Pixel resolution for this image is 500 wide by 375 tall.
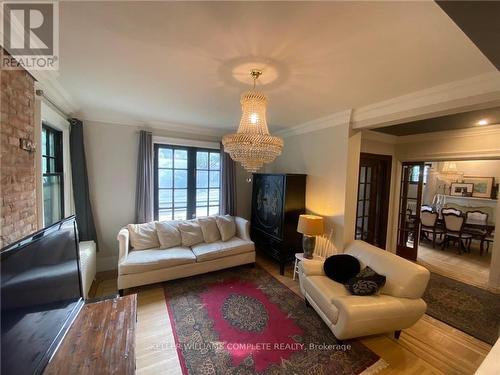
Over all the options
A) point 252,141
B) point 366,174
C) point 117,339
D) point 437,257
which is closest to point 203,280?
point 117,339

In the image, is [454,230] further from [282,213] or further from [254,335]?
[254,335]

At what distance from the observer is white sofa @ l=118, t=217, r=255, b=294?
2723 mm

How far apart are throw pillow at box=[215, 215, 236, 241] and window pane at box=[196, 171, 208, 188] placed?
0.78 metres

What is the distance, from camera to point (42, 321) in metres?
1.01

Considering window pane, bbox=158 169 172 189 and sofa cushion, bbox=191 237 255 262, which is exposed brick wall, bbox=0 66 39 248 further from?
window pane, bbox=158 169 172 189

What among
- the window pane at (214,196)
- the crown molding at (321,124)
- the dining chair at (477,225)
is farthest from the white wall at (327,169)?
the dining chair at (477,225)

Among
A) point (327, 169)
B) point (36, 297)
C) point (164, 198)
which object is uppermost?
point (327, 169)

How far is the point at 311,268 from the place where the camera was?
8.49ft

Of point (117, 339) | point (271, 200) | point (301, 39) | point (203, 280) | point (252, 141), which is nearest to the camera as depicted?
point (117, 339)

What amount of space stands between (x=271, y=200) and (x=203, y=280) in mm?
1708

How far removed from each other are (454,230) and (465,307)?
2918 millimetres

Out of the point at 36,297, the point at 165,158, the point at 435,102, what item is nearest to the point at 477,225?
the point at 435,102

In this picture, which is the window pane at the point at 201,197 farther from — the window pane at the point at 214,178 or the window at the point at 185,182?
A: the window pane at the point at 214,178

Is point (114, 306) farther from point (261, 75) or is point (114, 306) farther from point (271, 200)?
point (271, 200)
